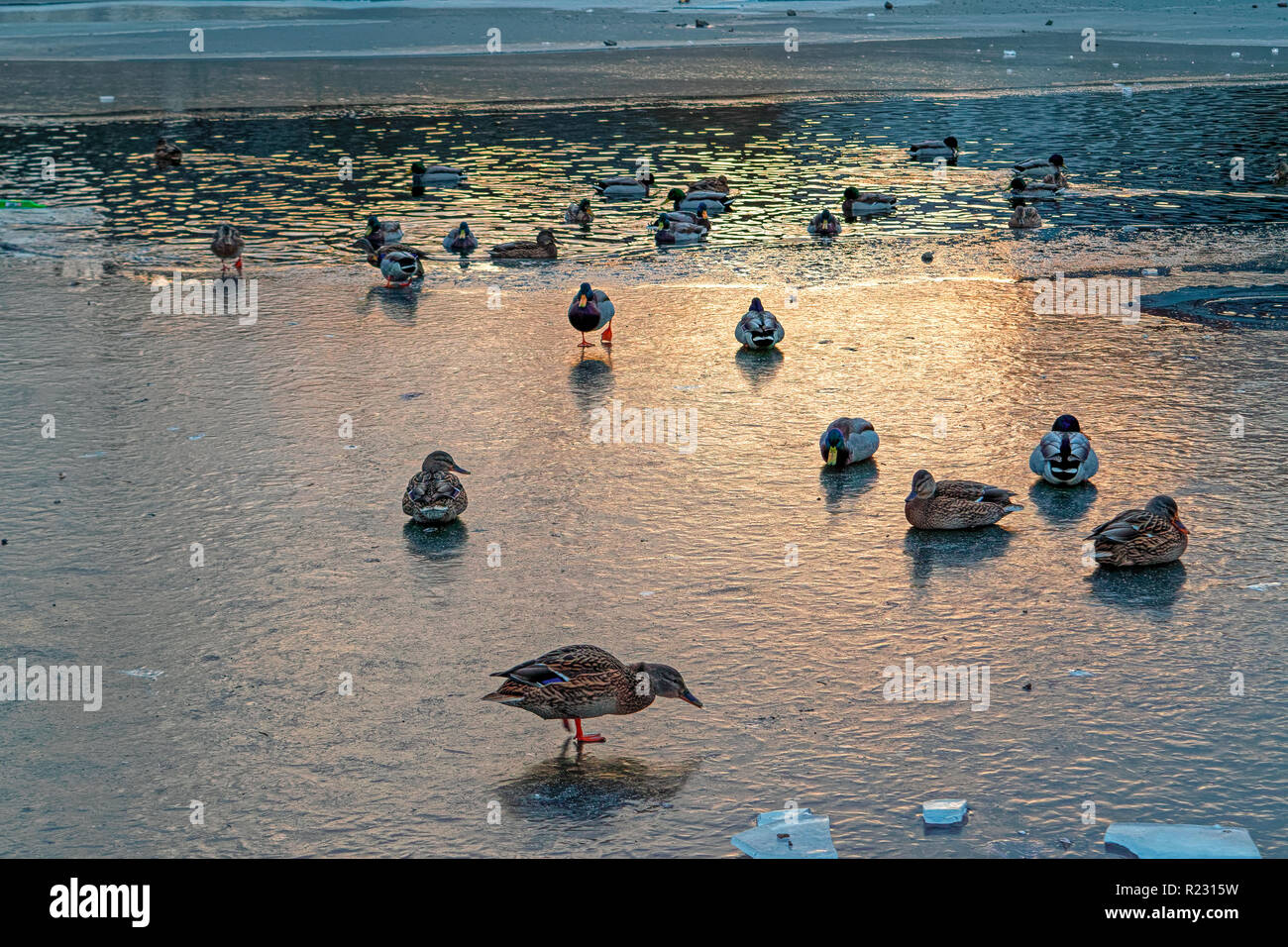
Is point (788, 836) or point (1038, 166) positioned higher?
point (1038, 166)

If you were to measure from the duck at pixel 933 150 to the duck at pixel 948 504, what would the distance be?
18.3 m

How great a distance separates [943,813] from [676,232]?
13777mm

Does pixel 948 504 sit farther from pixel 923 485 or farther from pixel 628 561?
pixel 628 561

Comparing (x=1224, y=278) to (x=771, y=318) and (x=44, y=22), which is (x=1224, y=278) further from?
(x=44, y=22)

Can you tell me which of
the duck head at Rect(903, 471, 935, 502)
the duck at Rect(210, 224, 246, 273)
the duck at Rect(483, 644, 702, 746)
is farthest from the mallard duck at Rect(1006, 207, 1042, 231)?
the duck at Rect(483, 644, 702, 746)

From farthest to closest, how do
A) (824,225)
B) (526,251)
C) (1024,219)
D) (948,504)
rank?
1. (1024,219)
2. (824,225)
3. (526,251)
4. (948,504)

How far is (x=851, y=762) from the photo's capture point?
6.22m

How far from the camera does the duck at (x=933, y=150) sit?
26109 mm

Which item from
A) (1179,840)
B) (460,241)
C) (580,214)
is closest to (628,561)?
(1179,840)

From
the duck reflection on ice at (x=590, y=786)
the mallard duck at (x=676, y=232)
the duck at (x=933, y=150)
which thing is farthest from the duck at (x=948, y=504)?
the duck at (x=933, y=150)

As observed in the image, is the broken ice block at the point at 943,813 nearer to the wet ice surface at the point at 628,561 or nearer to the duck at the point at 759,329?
the wet ice surface at the point at 628,561

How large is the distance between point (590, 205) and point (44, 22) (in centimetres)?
4718

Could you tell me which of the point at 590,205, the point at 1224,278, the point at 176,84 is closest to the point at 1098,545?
the point at 1224,278

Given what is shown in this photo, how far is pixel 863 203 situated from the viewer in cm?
2059
